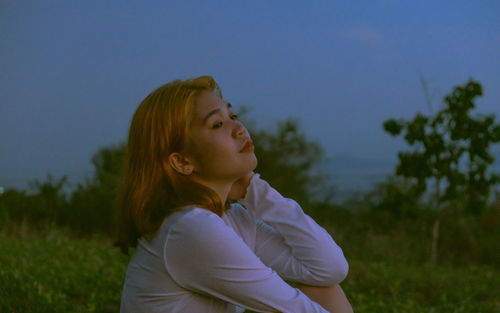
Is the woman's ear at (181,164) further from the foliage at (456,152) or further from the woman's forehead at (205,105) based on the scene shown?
the foliage at (456,152)

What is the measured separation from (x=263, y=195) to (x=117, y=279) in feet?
7.82

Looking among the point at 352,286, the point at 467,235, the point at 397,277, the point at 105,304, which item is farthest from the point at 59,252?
the point at 467,235

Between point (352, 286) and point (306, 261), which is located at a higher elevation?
point (306, 261)

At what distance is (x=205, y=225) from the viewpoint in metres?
1.57

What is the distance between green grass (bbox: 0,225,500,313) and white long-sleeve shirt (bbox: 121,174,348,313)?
155 centimetres

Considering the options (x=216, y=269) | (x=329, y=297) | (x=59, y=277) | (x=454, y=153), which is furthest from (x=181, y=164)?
(x=454, y=153)

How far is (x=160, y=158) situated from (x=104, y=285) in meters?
2.37

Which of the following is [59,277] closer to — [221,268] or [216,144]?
[216,144]

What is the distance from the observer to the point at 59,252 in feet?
16.6

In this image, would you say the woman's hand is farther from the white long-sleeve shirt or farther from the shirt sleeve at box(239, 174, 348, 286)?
the white long-sleeve shirt

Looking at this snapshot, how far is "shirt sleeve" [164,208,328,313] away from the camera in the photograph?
1.57 metres

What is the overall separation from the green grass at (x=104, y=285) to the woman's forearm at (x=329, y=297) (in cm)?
156

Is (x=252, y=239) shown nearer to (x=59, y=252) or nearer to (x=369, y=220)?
(x=59, y=252)

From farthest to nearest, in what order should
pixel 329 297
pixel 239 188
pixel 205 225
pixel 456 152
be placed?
pixel 456 152 < pixel 239 188 < pixel 329 297 < pixel 205 225
